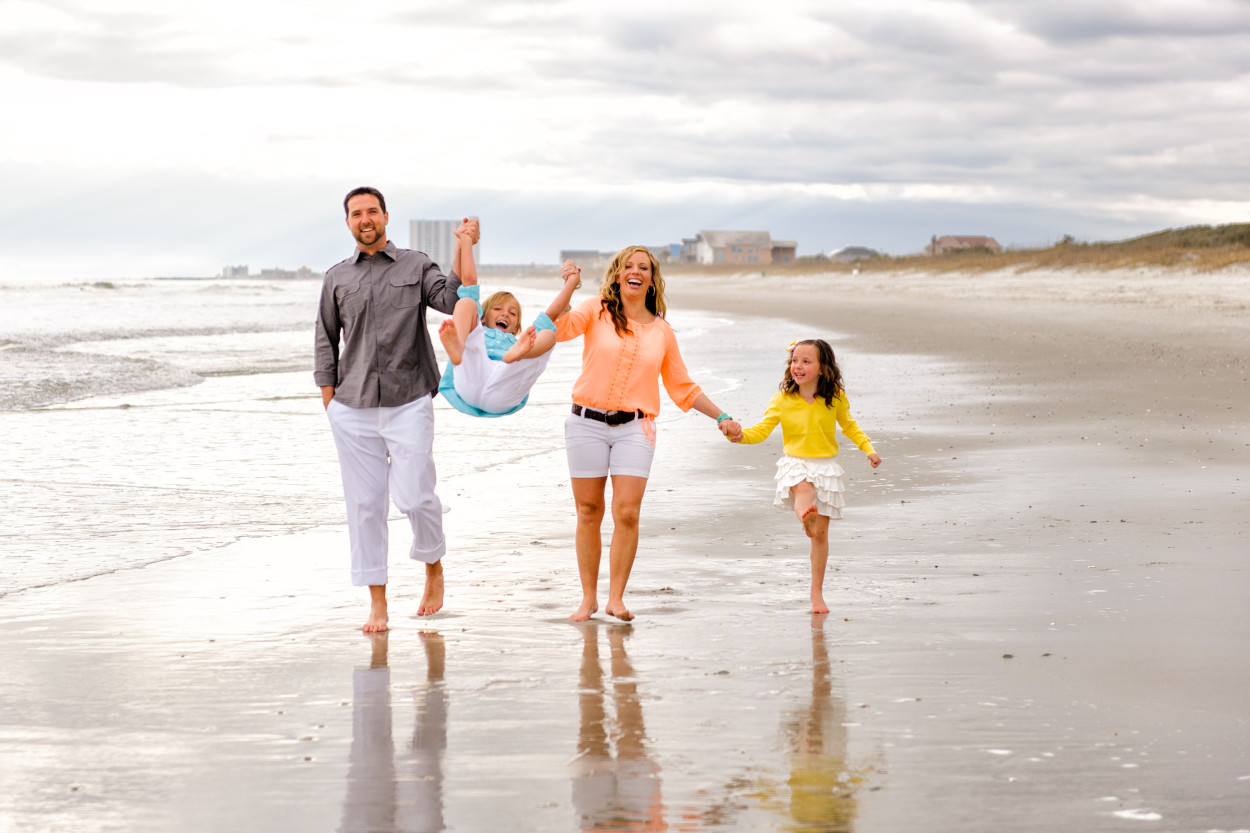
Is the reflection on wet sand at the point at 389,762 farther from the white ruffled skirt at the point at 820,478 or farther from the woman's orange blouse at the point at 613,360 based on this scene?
the white ruffled skirt at the point at 820,478

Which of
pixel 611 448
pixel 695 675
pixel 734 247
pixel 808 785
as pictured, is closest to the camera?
pixel 808 785

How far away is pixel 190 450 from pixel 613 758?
8.80 metres

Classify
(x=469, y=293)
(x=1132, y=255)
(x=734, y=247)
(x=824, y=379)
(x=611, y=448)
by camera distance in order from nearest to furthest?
(x=469, y=293)
(x=611, y=448)
(x=824, y=379)
(x=1132, y=255)
(x=734, y=247)

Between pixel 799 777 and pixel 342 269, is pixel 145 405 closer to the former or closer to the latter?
pixel 342 269

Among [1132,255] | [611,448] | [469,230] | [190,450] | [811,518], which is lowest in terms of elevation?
[190,450]

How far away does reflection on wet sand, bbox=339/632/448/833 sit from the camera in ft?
12.0

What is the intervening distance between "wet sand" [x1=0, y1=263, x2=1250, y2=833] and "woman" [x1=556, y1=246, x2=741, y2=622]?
Result: 0.32 m

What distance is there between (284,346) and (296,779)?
27.3m

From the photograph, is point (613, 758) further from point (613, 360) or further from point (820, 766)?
point (613, 360)

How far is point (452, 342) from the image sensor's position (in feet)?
19.1

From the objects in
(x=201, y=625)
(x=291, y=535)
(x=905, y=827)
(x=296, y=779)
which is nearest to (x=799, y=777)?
(x=905, y=827)

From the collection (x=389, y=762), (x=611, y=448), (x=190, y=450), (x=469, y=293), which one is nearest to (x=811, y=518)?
(x=611, y=448)

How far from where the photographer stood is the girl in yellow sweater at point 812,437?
6.08 meters

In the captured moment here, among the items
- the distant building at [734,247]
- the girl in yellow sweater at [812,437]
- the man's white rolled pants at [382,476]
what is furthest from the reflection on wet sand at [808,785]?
the distant building at [734,247]
